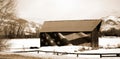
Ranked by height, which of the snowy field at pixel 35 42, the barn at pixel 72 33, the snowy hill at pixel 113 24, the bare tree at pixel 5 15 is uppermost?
the bare tree at pixel 5 15

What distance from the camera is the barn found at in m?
23.4

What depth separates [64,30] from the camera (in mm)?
24500

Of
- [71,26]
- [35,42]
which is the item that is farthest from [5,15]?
[35,42]

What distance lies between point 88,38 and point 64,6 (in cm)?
724

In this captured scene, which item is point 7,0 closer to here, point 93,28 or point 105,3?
point 93,28

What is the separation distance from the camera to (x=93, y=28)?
2353cm

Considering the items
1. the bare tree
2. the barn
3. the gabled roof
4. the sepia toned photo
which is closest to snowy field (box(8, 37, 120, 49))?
the sepia toned photo

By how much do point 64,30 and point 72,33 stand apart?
730 millimetres

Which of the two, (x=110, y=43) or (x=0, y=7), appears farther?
(x=110, y=43)

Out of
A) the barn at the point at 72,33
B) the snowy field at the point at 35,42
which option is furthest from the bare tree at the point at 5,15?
the snowy field at the point at 35,42

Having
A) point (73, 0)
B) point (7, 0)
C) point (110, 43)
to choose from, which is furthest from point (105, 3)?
point (7, 0)

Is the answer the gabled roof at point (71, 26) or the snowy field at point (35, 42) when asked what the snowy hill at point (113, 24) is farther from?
the gabled roof at point (71, 26)

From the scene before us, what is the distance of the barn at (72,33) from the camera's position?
76.8ft

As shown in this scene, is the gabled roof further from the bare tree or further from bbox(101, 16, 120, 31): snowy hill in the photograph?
the bare tree
